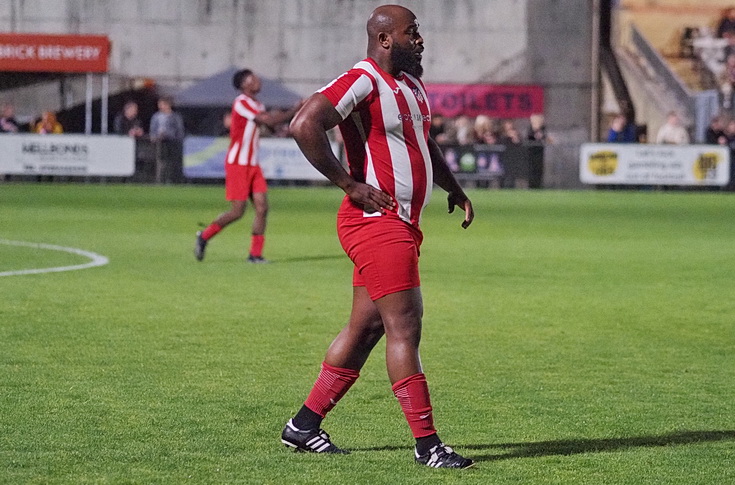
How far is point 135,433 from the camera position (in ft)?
20.4

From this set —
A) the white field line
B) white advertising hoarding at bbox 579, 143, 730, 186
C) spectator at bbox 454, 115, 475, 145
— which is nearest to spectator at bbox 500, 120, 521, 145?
spectator at bbox 454, 115, 475, 145

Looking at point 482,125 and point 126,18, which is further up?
point 126,18

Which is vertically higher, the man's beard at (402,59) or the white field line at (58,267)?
the man's beard at (402,59)

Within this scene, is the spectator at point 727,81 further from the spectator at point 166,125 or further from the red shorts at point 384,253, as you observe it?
the red shorts at point 384,253

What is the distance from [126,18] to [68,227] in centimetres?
2038

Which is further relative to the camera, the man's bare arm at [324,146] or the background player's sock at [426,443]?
the background player's sock at [426,443]

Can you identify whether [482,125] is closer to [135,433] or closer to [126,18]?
[126,18]

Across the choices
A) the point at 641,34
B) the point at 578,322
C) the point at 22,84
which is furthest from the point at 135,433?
the point at 641,34

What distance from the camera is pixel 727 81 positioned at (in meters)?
38.1

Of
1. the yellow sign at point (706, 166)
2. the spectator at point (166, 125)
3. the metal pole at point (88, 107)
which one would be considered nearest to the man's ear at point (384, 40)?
the spectator at point (166, 125)

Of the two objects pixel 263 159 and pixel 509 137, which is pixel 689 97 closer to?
pixel 509 137

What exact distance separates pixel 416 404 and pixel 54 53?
31.4 m

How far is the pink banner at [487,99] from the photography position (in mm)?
38000

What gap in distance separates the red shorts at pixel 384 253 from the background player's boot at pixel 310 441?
2.28 ft
